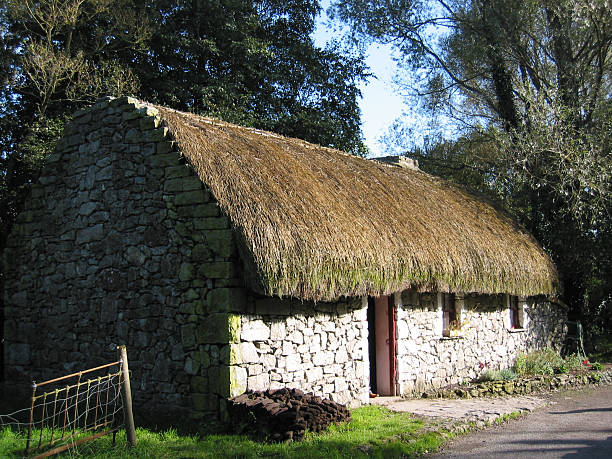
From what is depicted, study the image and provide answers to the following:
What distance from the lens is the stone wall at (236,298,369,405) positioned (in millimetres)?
8102

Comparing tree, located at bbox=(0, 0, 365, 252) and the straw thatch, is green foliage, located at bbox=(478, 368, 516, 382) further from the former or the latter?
tree, located at bbox=(0, 0, 365, 252)

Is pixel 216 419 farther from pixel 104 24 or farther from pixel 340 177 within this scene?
pixel 104 24

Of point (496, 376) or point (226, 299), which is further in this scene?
point (496, 376)

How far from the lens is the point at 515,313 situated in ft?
50.0

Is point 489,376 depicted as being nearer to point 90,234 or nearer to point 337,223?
point 337,223

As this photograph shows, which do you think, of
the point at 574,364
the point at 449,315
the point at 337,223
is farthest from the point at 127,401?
the point at 574,364

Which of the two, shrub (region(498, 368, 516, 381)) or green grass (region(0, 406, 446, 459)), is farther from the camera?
shrub (region(498, 368, 516, 381))

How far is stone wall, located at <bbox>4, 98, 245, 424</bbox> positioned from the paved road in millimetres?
3299

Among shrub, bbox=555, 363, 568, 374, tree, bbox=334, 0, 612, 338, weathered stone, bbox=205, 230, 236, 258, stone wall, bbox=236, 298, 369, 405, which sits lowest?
shrub, bbox=555, 363, 568, 374

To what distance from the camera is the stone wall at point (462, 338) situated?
11039 mm

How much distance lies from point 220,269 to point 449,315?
6.27 m

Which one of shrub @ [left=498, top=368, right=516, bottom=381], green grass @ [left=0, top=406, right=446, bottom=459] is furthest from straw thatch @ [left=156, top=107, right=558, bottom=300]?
green grass @ [left=0, top=406, right=446, bottom=459]

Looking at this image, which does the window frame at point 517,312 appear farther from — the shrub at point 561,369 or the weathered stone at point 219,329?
the weathered stone at point 219,329

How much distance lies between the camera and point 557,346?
16.6m
